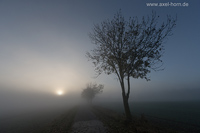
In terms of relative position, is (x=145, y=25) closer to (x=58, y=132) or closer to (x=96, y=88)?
(x=58, y=132)

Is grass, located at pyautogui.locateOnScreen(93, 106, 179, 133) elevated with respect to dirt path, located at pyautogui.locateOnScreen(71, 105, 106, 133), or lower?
elevated

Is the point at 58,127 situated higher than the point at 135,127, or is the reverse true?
the point at 135,127

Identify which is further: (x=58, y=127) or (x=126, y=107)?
(x=126, y=107)

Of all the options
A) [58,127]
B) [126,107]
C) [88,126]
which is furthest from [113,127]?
[58,127]

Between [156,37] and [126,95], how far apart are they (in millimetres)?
8838

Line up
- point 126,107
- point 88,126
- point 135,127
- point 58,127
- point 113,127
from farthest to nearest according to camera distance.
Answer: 1. point 126,107
2. point 58,127
3. point 88,126
4. point 113,127
5. point 135,127

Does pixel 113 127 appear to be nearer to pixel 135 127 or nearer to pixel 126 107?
pixel 135 127

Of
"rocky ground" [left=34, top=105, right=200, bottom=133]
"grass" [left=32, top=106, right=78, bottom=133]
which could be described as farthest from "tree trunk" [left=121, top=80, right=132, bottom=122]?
"grass" [left=32, top=106, right=78, bottom=133]

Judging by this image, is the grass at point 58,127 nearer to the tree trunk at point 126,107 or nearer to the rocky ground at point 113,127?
the rocky ground at point 113,127

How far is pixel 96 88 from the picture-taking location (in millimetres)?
76250

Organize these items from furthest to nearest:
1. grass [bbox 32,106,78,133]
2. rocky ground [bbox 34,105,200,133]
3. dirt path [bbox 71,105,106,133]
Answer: grass [bbox 32,106,78,133], dirt path [bbox 71,105,106,133], rocky ground [bbox 34,105,200,133]

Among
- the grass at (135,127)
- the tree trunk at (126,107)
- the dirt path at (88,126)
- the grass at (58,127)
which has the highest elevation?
the tree trunk at (126,107)

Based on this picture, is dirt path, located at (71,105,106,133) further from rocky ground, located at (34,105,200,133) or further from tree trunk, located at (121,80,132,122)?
tree trunk, located at (121,80,132,122)

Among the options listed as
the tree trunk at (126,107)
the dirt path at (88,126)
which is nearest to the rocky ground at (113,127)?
the dirt path at (88,126)
